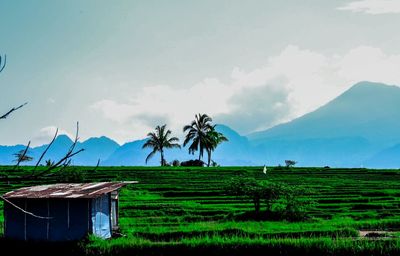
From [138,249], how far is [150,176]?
36895mm

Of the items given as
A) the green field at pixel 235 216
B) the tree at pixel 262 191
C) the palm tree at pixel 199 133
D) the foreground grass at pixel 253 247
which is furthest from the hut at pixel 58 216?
the palm tree at pixel 199 133

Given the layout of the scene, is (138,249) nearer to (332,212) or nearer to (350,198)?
(332,212)

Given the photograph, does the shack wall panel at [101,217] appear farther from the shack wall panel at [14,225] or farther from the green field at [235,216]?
the shack wall panel at [14,225]

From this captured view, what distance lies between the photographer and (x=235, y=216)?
3253 cm

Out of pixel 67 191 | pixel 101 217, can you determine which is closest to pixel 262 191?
pixel 101 217

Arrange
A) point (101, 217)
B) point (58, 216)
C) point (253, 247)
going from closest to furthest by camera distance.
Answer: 1. point (253, 247)
2. point (58, 216)
3. point (101, 217)

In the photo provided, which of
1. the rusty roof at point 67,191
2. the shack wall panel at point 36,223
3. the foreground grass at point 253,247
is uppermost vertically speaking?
the rusty roof at point 67,191

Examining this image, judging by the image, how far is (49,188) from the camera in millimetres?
27891

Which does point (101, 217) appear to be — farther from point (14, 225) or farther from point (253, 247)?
point (253, 247)

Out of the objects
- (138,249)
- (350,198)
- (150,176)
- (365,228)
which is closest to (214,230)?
(138,249)

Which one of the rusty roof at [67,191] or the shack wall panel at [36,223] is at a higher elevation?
the rusty roof at [67,191]

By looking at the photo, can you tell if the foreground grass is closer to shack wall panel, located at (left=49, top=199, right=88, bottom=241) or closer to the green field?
the green field

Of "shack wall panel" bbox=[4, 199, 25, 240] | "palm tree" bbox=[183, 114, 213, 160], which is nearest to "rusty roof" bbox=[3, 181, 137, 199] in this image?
"shack wall panel" bbox=[4, 199, 25, 240]

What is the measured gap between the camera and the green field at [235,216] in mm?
20922
